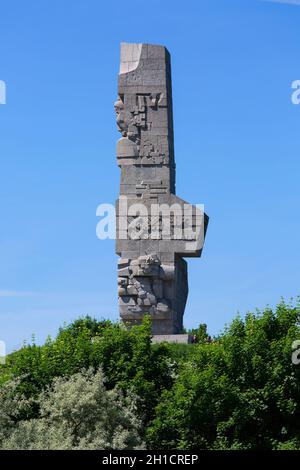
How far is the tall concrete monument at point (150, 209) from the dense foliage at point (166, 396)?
5.93 m

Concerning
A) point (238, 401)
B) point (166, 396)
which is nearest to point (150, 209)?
point (166, 396)

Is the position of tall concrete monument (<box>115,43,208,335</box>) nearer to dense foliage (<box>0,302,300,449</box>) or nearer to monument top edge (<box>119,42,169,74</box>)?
monument top edge (<box>119,42,169,74</box>)

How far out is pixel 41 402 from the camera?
35.4 meters

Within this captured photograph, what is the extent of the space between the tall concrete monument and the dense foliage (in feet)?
19.4

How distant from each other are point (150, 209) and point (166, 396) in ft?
31.9

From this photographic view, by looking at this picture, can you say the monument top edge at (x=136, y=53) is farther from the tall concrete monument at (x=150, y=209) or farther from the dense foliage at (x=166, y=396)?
the dense foliage at (x=166, y=396)

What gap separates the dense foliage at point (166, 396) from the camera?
33.8m

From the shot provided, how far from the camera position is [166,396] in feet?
118

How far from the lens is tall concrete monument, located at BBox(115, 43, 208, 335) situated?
43.8 metres

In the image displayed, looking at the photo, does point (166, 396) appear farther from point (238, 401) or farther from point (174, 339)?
point (174, 339)

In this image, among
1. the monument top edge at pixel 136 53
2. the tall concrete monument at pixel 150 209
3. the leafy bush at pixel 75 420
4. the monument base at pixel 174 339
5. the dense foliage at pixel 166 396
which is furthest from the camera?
the monument top edge at pixel 136 53

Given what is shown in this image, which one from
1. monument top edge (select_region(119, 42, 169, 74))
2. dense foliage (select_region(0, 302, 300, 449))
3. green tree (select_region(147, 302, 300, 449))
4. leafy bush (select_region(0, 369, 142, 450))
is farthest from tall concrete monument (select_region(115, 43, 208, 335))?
leafy bush (select_region(0, 369, 142, 450))

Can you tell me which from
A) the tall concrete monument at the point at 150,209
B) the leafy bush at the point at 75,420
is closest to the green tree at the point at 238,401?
the leafy bush at the point at 75,420
